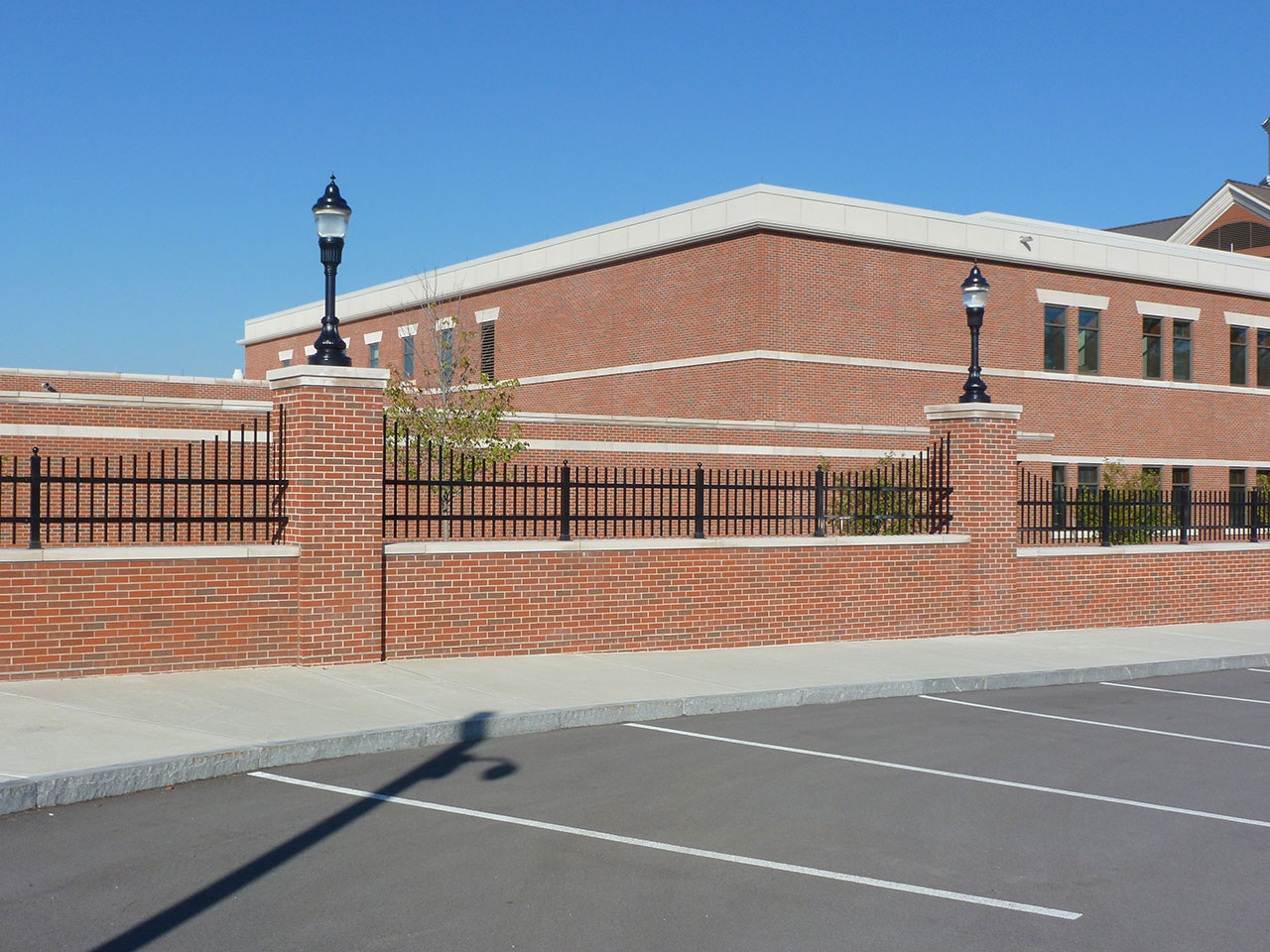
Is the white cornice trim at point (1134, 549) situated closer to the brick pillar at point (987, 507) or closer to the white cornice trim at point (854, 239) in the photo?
the brick pillar at point (987, 507)

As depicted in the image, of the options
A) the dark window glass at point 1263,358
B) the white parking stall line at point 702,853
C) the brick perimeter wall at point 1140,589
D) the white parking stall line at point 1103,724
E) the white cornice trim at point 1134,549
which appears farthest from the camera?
the dark window glass at point 1263,358

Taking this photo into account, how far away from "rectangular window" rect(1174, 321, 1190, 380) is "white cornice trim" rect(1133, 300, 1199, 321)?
234 millimetres

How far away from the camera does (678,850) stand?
21.8 ft

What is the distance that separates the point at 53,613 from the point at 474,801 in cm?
528

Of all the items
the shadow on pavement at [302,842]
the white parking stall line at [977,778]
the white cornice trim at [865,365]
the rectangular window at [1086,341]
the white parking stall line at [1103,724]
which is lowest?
the white parking stall line at [1103,724]

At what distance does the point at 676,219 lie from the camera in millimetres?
31641

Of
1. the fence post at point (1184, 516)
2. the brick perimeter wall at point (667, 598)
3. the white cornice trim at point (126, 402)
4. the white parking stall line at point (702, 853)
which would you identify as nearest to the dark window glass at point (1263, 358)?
the fence post at point (1184, 516)

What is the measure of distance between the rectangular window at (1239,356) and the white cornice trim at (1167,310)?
2324 mm

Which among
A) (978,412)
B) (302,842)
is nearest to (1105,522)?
(978,412)

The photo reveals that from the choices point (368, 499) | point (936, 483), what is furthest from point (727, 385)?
point (368, 499)

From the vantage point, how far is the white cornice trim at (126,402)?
2398 centimetres

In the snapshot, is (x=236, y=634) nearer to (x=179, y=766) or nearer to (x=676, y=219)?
(x=179, y=766)

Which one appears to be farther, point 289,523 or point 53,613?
point 289,523

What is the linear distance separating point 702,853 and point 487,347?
33582mm
